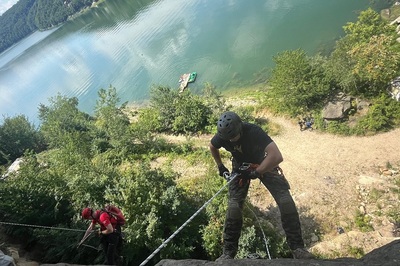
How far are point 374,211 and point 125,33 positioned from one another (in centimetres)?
7110

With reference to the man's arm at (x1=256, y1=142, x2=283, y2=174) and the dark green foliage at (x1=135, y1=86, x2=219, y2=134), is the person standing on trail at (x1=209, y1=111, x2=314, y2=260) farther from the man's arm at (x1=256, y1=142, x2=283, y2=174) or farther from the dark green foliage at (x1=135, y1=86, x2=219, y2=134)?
the dark green foliage at (x1=135, y1=86, x2=219, y2=134)

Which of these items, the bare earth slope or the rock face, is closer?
the rock face

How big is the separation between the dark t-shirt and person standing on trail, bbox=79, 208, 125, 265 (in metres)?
3.54

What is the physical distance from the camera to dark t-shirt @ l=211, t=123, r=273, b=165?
5.29m

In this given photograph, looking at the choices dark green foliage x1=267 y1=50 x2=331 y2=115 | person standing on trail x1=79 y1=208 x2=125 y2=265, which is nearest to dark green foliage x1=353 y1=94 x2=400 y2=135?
dark green foliage x1=267 y1=50 x2=331 y2=115

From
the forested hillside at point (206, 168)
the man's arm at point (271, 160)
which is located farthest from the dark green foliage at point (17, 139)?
the man's arm at point (271, 160)

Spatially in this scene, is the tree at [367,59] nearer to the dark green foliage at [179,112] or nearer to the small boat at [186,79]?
the dark green foliage at [179,112]

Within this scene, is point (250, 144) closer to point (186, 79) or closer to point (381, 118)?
point (381, 118)

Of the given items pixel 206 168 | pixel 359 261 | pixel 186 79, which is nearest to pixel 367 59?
pixel 206 168

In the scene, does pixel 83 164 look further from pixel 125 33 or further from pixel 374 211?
pixel 125 33

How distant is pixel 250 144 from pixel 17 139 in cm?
3262

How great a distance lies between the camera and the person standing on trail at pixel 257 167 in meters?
5.05

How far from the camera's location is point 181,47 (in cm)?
4828

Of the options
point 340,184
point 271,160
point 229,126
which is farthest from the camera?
point 340,184
